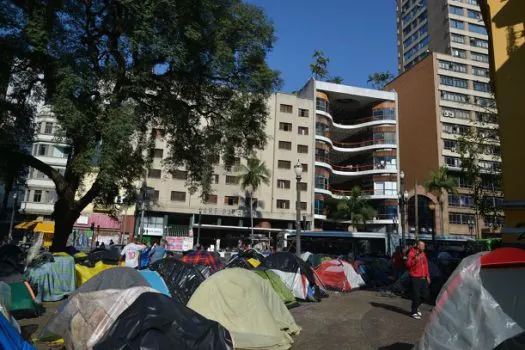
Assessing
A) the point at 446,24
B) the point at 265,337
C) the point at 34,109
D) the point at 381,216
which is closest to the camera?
the point at 265,337

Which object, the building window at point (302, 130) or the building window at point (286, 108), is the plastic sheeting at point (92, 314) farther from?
the building window at point (286, 108)

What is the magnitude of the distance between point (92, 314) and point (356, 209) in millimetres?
50650

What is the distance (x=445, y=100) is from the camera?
66188 millimetres

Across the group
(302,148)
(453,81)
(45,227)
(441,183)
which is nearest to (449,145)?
(453,81)

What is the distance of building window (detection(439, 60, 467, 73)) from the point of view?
224 ft

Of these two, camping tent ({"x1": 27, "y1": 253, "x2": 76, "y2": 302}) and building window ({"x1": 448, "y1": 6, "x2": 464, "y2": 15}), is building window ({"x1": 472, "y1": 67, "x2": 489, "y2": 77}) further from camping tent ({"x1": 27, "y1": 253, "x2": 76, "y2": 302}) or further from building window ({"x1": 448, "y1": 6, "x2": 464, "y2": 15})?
camping tent ({"x1": 27, "y1": 253, "x2": 76, "y2": 302})

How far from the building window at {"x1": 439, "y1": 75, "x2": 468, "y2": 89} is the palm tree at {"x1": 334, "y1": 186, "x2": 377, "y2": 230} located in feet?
84.4

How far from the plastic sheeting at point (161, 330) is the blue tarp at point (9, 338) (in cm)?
90

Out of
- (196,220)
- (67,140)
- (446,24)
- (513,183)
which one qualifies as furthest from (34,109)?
(446,24)

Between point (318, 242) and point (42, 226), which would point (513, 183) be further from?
point (42, 226)

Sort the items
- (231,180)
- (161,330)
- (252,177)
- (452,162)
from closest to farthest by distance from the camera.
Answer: (161,330)
(252,177)
(231,180)
(452,162)

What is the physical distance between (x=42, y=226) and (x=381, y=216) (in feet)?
134

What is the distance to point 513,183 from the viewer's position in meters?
10.6

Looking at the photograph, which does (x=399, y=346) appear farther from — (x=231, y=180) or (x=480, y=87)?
(x=480, y=87)
